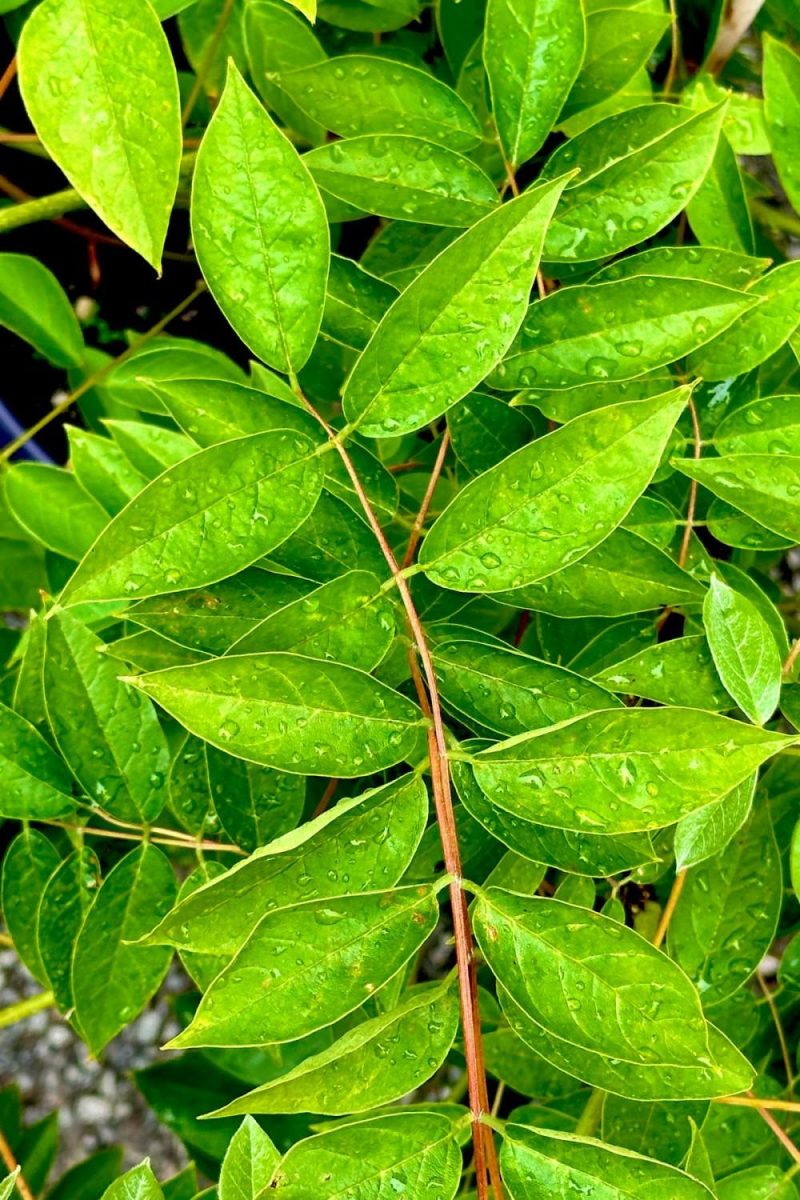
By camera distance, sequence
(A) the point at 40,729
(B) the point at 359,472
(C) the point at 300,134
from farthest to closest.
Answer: (C) the point at 300,134
(A) the point at 40,729
(B) the point at 359,472

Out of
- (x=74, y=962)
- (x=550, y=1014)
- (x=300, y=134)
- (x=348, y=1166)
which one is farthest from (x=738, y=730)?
(x=300, y=134)

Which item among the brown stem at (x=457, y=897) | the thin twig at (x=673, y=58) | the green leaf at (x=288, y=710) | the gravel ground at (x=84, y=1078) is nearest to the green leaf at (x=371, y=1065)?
the brown stem at (x=457, y=897)

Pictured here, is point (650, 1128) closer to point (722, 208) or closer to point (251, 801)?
point (251, 801)

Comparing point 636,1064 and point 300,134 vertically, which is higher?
point 300,134

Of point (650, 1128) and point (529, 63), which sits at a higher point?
point (529, 63)

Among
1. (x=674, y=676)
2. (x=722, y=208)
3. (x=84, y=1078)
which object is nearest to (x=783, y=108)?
(x=722, y=208)

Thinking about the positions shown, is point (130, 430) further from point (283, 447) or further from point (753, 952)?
point (753, 952)
